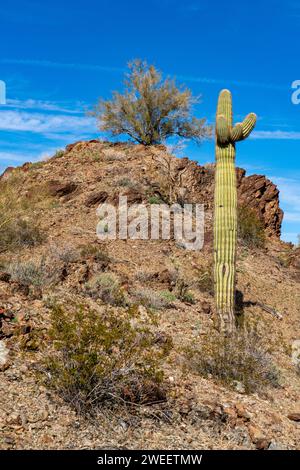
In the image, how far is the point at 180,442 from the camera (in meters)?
4.58

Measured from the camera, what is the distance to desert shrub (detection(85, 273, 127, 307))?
326 inches

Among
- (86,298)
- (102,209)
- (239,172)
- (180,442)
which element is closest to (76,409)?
(180,442)

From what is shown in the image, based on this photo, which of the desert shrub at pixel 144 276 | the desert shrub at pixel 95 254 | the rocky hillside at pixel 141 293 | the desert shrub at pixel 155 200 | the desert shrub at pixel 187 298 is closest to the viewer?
the rocky hillside at pixel 141 293

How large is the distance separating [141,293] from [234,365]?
3.03m

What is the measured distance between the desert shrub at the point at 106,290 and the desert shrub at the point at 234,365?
1.92m

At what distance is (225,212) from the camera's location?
28.5 ft

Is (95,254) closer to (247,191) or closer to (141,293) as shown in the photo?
(141,293)

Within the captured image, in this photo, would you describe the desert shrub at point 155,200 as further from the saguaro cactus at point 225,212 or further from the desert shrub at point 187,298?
the saguaro cactus at point 225,212

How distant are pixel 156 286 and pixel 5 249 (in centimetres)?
367

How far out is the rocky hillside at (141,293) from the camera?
4.66 metres

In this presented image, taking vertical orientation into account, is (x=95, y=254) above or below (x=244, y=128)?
below

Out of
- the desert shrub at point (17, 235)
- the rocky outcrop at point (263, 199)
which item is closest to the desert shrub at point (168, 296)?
the desert shrub at point (17, 235)

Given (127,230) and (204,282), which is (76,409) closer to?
(204,282)

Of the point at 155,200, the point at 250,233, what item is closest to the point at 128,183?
the point at 155,200
